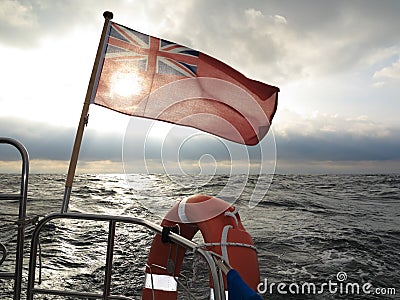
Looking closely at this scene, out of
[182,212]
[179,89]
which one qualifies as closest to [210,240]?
[182,212]

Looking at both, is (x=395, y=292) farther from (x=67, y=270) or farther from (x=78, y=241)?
(x=78, y=241)

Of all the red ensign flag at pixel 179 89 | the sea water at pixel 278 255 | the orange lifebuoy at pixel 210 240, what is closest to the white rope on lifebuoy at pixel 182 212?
the orange lifebuoy at pixel 210 240

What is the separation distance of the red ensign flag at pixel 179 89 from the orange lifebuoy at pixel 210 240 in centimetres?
125

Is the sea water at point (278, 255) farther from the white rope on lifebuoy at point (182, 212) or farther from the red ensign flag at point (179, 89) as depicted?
the red ensign flag at point (179, 89)

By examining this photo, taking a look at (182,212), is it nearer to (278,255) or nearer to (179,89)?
(179,89)

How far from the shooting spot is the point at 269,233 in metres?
10.7

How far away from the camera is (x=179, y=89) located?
405 cm

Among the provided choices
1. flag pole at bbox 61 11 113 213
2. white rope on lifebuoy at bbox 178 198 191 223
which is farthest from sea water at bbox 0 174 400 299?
flag pole at bbox 61 11 113 213

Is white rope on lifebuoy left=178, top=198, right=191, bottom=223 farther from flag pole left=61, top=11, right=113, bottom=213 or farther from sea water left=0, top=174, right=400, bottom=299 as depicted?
flag pole left=61, top=11, right=113, bottom=213

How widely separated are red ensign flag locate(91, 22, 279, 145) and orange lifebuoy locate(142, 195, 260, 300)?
1251mm

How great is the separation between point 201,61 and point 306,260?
18.2ft

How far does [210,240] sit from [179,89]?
Answer: 194 centimetres

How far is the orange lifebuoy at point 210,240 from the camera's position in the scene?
100 inches

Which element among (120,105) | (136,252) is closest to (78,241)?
(136,252)
